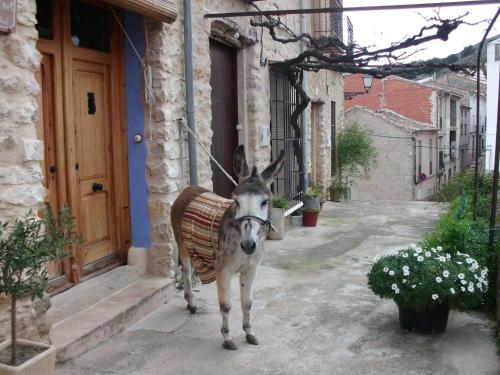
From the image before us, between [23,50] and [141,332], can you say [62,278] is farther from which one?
[23,50]

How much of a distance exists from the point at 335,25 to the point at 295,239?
763 centimetres

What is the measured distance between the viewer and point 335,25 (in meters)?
14.3

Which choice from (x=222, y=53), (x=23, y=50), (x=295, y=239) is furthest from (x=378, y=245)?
(x=23, y=50)

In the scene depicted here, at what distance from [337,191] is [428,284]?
9.67 metres

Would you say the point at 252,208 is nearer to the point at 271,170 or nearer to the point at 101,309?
the point at 271,170

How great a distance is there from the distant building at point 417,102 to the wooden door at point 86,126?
76.7ft

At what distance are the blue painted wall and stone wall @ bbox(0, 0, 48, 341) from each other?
1.87m

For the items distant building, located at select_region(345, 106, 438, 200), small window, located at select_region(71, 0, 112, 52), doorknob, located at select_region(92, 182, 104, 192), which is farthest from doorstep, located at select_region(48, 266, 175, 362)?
distant building, located at select_region(345, 106, 438, 200)

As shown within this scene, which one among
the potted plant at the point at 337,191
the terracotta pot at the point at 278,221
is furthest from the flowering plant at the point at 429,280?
the potted plant at the point at 337,191

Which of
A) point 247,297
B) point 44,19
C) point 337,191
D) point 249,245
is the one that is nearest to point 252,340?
point 247,297

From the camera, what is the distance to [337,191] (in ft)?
45.7

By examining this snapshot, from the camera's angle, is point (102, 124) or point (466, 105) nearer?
point (102, 124)

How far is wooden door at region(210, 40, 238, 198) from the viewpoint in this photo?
294 inches

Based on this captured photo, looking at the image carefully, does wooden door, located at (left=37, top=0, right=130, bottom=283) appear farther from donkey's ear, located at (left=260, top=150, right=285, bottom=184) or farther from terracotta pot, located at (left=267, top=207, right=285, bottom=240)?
terracotta pot, located at (left=267, top=207, right=285, bottom=240)
